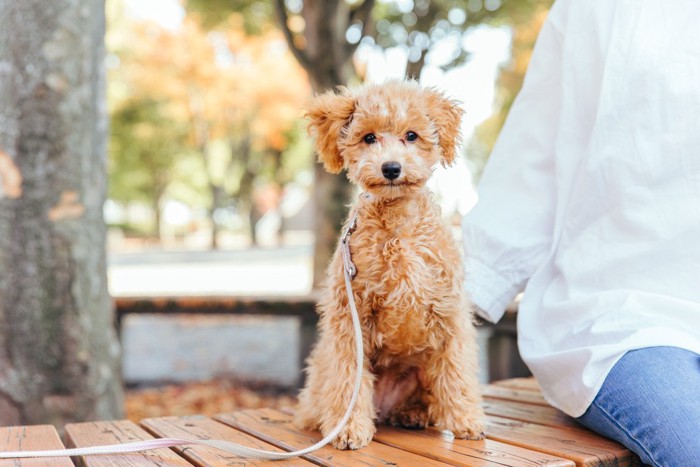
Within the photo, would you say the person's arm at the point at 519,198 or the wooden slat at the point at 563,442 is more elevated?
the person's arm at the point at 519,198

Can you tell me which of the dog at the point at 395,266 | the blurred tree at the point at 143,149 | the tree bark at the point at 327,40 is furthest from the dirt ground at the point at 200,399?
the blurred tree at the point at 143,149

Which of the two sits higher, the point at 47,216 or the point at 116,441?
the point at 47,216

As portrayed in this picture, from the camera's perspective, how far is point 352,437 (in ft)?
6.59

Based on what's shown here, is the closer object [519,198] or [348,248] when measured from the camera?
[348,248]

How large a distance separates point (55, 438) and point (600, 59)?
2.16 meters

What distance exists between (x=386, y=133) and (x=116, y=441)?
1277mm

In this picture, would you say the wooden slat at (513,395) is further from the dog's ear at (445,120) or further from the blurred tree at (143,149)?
the blurred tree at (143,149)

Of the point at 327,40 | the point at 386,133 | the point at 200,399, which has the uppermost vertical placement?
the point at 327,40

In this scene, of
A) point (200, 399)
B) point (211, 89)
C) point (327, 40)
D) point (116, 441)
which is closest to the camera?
point (116, 441)

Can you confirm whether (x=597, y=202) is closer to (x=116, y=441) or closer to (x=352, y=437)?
(x=352, y=437)

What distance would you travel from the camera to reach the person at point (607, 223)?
1959mm

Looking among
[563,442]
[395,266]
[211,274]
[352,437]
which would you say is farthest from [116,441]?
[211,274]

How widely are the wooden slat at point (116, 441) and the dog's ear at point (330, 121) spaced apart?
976mm

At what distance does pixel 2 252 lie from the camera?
320 cm
